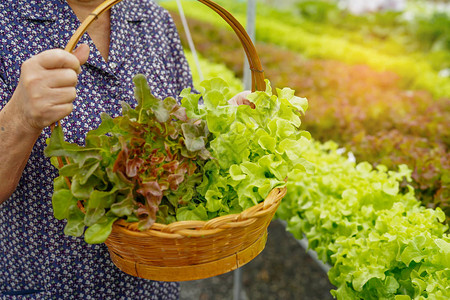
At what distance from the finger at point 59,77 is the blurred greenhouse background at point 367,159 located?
105 centimetres

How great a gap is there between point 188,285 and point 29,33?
2.38 metres

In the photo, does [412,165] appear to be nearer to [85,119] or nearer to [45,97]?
[85,119]

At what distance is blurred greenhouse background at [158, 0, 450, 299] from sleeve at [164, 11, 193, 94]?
2.37 feet

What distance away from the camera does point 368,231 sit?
1.55 meters

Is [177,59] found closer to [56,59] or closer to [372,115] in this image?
[56,59]

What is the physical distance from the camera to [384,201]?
5.53 feet

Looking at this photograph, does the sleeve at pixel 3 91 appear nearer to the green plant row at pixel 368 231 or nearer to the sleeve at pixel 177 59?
the sleeve at pixel 177 59

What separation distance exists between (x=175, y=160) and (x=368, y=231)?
926 millimetres

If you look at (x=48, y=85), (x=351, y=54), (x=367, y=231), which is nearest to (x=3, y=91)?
(x=48, y=85)

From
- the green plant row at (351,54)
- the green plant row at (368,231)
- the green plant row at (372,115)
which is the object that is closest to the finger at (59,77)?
the green plant row at (368,231)

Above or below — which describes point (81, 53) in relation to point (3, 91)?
above

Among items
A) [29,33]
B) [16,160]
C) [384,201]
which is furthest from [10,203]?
[384,201]

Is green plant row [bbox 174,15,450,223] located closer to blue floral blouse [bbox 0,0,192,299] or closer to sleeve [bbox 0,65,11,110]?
blue floral blouse [bbox 0,0,192,299]

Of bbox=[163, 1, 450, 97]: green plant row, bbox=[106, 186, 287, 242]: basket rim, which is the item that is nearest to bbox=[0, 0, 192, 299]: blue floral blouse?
bbox=[106, 186, 287, 242]: basket rim
